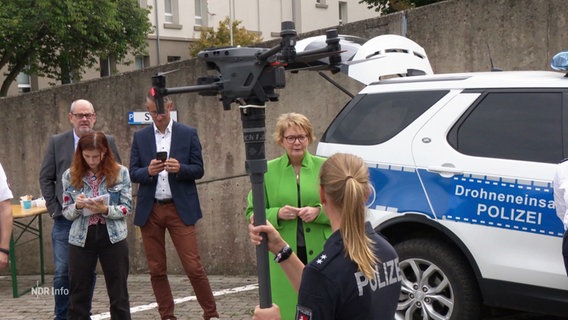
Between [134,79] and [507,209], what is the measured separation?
554cm

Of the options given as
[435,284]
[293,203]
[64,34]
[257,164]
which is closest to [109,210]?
[293,203]

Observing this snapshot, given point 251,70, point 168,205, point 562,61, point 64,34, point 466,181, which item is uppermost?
point 64,34

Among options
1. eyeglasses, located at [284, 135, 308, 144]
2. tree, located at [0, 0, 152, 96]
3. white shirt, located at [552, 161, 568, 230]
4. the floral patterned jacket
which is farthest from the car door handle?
tree, located at [0, 0, 152, 96]

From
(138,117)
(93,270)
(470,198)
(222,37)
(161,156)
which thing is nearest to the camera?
(470,198)

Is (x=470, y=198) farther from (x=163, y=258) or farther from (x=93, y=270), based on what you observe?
(x=93, y=270)

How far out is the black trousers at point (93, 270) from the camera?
5.73 m

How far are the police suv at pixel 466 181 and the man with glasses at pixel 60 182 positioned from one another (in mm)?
1997

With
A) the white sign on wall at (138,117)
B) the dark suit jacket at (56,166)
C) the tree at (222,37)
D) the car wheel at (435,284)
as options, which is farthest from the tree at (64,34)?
the car wheel at (435,284)

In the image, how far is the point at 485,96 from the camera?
5.34 meters

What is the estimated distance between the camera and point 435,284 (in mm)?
5340

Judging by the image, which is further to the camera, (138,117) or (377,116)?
(138,117)

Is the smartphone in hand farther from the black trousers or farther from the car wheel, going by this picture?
the car wheel

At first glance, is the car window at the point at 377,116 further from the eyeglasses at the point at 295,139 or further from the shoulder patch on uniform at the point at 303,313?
the shoulder patch on uniform at the point at 303,313

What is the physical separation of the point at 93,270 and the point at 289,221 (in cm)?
215
